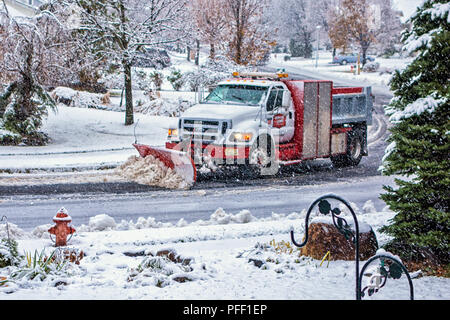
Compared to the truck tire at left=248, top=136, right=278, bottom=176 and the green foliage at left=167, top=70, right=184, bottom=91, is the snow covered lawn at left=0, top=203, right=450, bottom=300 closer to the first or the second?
the truck tire at left=248, top=136, right=278, bottom=176

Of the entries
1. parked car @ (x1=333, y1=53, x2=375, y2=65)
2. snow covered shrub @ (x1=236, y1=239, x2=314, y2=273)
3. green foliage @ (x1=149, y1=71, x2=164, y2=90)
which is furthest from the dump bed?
parked car @ (x1=333, y1=53, x2=375, y2=65)

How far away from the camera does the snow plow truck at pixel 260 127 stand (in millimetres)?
15266

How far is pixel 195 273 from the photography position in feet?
23.5

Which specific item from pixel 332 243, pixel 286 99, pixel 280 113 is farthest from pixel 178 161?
pixel 332 243

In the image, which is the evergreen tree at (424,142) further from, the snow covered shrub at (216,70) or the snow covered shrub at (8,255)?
the snow covered shrub at (216,70)

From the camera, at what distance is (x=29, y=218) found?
11.6 metres

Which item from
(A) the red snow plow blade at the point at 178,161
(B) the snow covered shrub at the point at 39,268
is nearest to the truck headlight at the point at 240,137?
(A) the red snow plow blade at the point at 178,161

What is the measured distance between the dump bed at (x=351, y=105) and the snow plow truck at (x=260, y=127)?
1.2 inches

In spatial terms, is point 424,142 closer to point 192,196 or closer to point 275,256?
point 275,256

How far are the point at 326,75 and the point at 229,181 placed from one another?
47.6m

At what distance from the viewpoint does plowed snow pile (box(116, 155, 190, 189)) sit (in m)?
14.9

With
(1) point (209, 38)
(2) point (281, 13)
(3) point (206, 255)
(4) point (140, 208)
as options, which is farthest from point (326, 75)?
(3) point (206, 255)

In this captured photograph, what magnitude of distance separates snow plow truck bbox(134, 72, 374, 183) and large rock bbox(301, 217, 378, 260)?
6.62 m

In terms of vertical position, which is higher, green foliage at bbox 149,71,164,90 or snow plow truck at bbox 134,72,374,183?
green foliage at bbox 149,71,164,90
